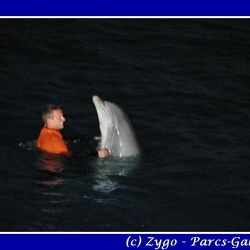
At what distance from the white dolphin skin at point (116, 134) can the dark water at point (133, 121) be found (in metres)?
→ 0.24

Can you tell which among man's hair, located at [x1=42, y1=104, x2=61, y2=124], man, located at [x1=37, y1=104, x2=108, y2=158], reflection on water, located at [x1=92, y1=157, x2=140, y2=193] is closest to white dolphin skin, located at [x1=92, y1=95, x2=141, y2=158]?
reflection on water, located at [x1=92, y1=157, x2=140, y2=193]

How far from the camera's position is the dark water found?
1282 cm

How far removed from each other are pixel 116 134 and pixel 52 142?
1119 millimetres

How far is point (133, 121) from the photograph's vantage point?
636 inches

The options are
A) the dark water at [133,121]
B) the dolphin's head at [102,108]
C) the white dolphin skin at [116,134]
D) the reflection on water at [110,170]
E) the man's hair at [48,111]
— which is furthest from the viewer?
the white dolphin skin at [116,134]

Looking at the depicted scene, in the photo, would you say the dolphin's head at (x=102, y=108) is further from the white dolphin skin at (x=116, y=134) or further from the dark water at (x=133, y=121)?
the dark water at (x=133, y=121)

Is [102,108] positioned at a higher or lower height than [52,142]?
higher

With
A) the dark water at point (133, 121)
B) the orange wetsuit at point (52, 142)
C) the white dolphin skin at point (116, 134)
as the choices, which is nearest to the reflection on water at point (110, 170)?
the dark water at point (133, 121)

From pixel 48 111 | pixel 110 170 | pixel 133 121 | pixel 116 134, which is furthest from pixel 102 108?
pixel 133 121

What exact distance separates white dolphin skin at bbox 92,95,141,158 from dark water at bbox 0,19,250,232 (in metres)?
0.24

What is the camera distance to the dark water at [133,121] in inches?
505

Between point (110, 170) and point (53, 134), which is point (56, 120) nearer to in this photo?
point (53, 134)

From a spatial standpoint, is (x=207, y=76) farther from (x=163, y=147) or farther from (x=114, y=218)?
(x=114, y=218)

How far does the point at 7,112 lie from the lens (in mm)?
15969
